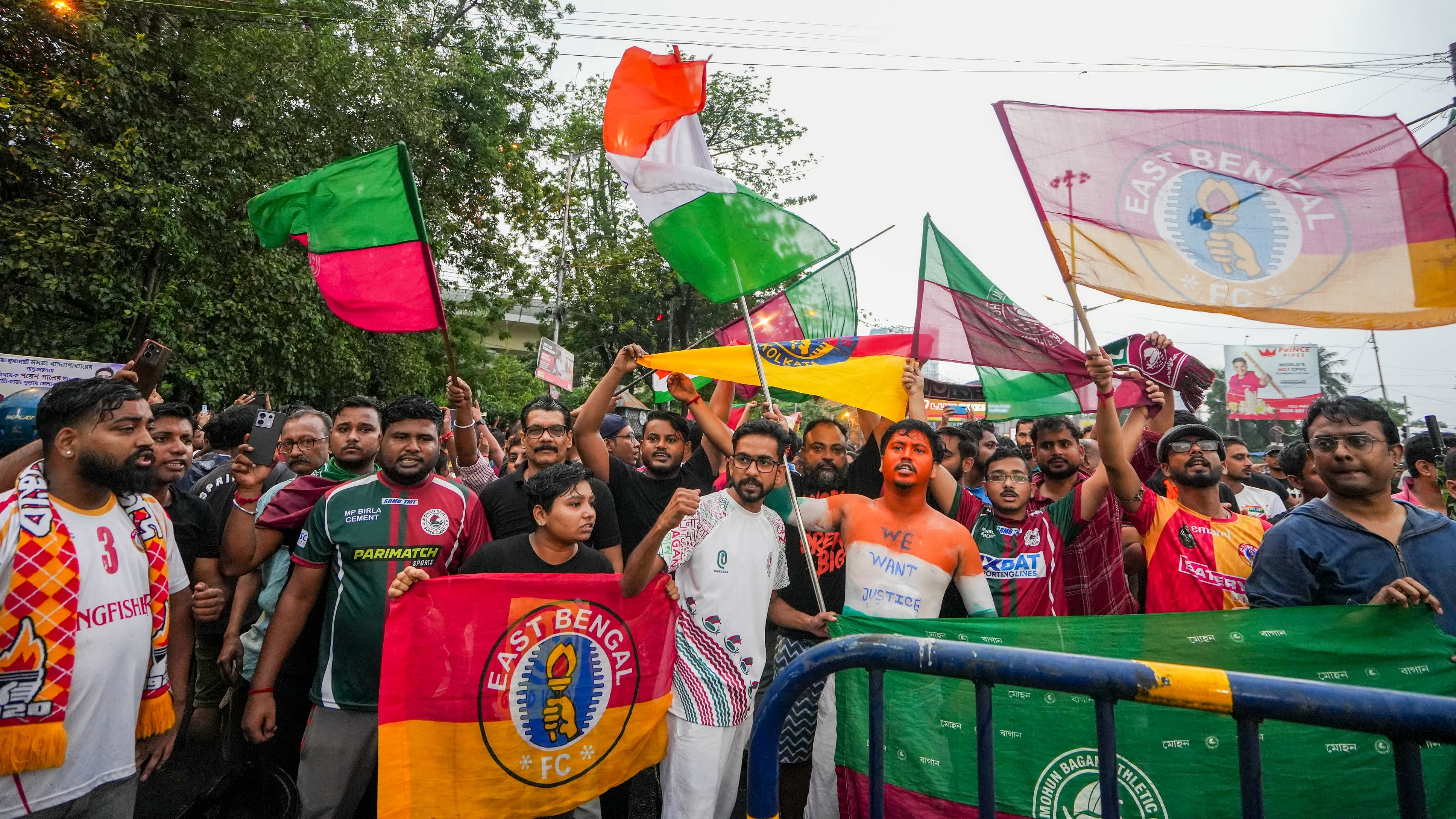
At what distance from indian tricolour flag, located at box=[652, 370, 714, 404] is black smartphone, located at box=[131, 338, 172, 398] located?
8.67ft

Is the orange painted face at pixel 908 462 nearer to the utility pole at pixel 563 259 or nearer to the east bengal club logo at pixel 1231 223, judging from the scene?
the east bengal club logo at pixel 1231 223

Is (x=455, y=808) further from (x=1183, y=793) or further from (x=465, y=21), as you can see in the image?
(x=465, y=21)

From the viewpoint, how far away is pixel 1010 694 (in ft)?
8.61

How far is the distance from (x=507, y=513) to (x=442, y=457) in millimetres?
558

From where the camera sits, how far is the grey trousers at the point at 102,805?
7.57ft

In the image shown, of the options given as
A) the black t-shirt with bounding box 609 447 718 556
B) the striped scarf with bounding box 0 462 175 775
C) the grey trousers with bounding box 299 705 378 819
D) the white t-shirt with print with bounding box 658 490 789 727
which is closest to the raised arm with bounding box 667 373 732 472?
the black t-shirt with bounding box 609 447 718 556

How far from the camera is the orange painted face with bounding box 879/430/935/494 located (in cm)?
355

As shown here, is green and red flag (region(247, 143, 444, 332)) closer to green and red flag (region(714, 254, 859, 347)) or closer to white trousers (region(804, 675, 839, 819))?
green and red flag (region(714, 254, 859, 347))

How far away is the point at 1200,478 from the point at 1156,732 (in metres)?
1.96

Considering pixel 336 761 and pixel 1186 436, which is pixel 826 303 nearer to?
pixel 1186 436

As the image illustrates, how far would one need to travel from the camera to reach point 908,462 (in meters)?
3.57

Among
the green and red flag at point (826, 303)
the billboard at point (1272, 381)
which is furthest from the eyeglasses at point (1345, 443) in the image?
the billboard at point (1272, 381)

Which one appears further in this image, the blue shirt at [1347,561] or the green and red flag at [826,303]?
the green and red flag at [826,303]

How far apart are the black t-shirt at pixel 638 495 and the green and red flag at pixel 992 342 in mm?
1903
